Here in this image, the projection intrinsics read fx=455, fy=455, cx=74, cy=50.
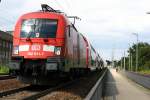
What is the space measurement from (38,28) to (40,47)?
108cm

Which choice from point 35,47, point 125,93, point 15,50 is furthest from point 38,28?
point 125,93

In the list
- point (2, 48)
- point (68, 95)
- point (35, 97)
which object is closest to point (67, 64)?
point (68, 95)

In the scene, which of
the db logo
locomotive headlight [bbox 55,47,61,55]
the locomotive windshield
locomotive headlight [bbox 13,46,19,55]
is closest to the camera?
locomotive headlight [bbox 55,47,61,55]

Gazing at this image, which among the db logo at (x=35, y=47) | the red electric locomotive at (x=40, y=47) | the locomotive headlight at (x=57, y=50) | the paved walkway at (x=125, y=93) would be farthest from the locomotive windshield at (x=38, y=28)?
the paved walkway at (x=125, y=93)

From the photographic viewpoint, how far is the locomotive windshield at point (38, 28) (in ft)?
66.8

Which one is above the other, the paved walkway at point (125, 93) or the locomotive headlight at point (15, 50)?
the locomotive headlight at point (15, 50)

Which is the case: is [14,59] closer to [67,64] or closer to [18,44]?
[18,44]

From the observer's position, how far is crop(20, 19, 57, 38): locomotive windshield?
20.4 m

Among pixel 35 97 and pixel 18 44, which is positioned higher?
pixel 18 44

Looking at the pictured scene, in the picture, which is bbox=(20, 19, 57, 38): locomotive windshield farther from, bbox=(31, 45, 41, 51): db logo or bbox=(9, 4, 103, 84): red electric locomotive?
bbox=(31, 45, 41, 51): db logo

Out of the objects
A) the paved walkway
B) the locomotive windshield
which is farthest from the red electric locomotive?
the paved walkway

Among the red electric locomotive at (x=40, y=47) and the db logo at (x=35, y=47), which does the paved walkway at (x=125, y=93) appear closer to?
the red electric locomotive at (x=40, y=47)

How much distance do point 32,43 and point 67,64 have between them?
1.98 metres

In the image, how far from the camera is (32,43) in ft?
66.2
